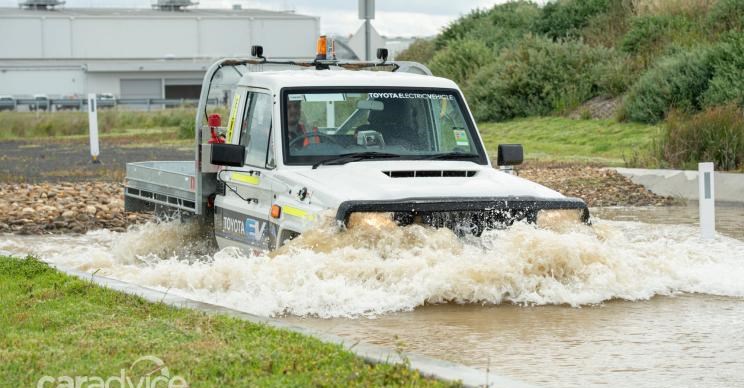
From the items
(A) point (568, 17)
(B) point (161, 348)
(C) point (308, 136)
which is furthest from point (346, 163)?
(A) point (568, 17)

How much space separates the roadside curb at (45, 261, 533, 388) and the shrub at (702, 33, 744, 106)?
19.1m

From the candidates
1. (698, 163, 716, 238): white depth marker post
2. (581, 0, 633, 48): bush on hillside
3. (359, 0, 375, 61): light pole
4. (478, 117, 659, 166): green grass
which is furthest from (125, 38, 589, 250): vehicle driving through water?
(581, 0, 633, 48): bush on hillside

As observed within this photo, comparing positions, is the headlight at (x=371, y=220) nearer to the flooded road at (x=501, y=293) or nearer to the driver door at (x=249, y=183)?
the flooded road at (x=501, y=293)

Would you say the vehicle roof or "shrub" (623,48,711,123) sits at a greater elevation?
"shrub" (623,48,711,123)

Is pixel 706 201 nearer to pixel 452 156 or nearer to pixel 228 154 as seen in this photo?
pixel 452 156

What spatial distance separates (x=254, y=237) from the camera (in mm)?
10695

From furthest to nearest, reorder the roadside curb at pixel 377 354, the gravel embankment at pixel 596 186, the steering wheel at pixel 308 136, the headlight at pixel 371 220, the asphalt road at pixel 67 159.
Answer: the asphalt road at pixel 67 159
the gravel embankment at pixel 596 186
the steering wheel at pixel 308 136
the headlight at pixel 371 220
the roadside curb at pixel 377 354

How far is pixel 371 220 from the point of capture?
948cm

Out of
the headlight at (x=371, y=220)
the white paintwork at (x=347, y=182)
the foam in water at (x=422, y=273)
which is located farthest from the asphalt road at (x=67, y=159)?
the headlight at (x=371, y=220)

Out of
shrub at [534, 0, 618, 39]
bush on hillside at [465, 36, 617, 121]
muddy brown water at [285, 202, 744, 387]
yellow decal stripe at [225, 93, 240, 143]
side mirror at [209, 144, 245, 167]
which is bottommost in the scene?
muddy brown water at [285, 202, 744, 387]

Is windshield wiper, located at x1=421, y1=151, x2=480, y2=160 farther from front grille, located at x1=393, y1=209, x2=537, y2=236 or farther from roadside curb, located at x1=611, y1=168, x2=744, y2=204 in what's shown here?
roadside curb, located at x1=611, y1=168, x2=744, y2=204

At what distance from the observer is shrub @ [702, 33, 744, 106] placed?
2675 centimetres

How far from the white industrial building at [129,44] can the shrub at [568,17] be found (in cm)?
5159

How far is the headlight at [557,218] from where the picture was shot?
983 cm
